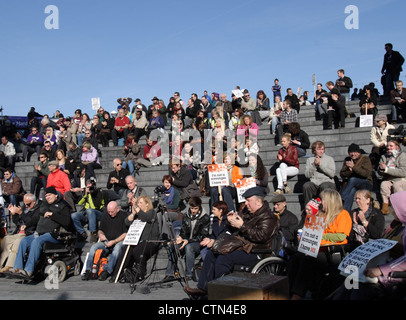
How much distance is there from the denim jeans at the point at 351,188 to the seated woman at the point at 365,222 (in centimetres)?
173

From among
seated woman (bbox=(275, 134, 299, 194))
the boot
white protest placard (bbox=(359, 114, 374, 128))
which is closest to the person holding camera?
seated woman (bbox=(275, 134, 299, 194))

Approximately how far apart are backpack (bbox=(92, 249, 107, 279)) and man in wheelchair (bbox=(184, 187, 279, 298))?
273 cm

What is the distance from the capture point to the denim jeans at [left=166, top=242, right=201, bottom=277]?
23.9 ft

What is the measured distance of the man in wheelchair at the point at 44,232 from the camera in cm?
772

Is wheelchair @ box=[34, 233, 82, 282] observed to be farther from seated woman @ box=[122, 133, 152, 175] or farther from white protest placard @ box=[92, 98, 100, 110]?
white protest placard @ box=[92, 98, 100, 110]

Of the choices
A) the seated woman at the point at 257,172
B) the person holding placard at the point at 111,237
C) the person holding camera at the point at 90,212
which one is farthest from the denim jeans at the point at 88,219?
the seated woman at the point at 257,172

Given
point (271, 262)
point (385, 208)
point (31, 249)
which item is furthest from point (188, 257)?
point (385, 208)

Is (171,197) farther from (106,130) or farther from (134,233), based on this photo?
(106,130)

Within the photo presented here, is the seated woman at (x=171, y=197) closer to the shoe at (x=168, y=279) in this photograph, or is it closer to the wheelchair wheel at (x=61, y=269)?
the shoe at (x=168, y=279)

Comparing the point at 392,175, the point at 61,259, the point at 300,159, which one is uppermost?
the point at 300,159

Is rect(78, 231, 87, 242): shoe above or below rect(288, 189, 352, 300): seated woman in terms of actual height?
below

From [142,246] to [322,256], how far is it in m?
3.62

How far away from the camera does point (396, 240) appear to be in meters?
4.71

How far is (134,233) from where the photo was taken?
25.4 feet
